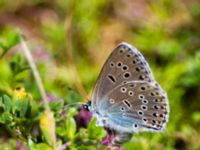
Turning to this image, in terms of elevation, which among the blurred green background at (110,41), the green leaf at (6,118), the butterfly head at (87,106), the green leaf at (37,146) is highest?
the blurred green background at (110,41)

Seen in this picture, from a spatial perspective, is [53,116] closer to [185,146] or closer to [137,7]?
[185,146]

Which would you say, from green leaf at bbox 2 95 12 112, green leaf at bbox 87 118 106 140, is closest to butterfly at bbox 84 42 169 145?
green leaf at bbox 87 118 106 140

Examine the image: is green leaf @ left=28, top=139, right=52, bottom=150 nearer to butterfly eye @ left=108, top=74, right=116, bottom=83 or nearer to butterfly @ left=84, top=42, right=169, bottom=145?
butterfly @ left=84, top=42, right=169, bottom=145

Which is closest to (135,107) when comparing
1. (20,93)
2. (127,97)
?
(127,97)

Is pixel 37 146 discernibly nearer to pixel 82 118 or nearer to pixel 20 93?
pixel 20 93

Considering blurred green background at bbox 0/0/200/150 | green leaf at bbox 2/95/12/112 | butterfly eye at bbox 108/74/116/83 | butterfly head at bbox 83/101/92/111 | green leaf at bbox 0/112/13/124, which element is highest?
blurred green background at bbox 0/0/200/150

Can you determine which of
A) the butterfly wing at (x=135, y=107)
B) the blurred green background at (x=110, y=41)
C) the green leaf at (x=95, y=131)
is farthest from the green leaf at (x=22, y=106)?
the blurred green background at (x=110, y=41)

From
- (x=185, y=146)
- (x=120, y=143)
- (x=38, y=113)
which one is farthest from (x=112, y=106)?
(x=185, y=146)

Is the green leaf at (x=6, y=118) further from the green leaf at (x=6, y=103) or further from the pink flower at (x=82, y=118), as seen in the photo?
the pink flower at (x=82, y=118)
